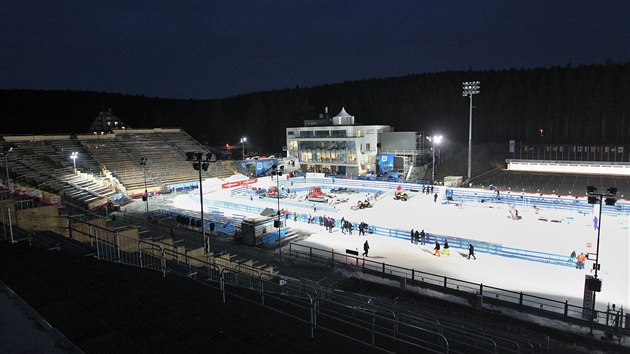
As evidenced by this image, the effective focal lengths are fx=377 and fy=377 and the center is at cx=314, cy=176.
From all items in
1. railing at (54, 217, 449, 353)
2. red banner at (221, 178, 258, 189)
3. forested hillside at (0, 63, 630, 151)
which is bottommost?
red banner at (221, 178, 258, 189)

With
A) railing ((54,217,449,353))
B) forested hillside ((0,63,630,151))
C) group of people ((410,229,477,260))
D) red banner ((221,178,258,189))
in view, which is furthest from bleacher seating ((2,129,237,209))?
forested hillside ((0,63,630,151))

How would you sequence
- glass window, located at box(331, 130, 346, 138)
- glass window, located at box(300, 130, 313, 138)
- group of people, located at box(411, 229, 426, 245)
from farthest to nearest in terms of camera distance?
glass window, located at box(300, 130, 313, 138) → glass window, located at box(331, 130, 346, 138) → group of people, located at box(411, 229, 426, 245)

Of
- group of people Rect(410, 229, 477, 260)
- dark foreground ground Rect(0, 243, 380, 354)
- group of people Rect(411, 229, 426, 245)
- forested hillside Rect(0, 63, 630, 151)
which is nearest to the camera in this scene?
dark foreground ground Rect(0, 243, 380, 354)

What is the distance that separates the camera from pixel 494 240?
25547 millimetres

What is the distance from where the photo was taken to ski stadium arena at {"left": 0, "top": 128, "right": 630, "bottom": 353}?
12055 mm

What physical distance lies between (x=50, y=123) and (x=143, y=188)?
8515 centimetres

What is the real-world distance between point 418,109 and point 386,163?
94.2 feet

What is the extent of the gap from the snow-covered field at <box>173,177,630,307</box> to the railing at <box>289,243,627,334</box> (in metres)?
1.04

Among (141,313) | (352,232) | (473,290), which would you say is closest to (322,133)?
(352,232)

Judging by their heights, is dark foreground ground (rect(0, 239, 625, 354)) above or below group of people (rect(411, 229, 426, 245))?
above

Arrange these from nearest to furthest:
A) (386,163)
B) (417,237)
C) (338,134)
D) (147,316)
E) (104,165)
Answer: (147,316)
(417,237)
(104,165)
(386,163)
(338,134)

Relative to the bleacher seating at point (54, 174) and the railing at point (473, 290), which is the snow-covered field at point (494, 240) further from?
the bleacher seating at point (54, 174)

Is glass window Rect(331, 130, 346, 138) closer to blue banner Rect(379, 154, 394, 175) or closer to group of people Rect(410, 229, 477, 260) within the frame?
blue banner Rect(379, 154, 394, 175)

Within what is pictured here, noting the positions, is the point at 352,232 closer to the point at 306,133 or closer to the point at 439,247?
the point at 439,247
